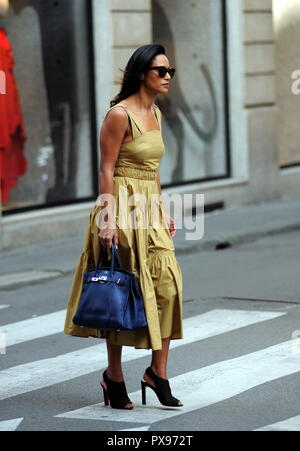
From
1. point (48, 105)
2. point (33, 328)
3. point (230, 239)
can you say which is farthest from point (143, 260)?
point (48, 105)

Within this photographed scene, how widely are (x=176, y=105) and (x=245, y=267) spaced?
493 cm

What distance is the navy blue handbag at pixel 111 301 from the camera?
6223 millimetres

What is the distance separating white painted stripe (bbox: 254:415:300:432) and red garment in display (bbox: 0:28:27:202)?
26.5ft

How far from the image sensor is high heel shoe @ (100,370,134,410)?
256 inches

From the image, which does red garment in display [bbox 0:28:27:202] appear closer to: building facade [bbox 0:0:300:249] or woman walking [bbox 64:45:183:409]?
building facade [bbox 0:0:300:249]

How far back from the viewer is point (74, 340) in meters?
8.58

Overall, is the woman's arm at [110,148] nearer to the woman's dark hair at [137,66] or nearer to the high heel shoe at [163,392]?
the woman's dark hair at [137,66]

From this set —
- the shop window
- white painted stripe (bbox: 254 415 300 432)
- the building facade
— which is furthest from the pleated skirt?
the shop window

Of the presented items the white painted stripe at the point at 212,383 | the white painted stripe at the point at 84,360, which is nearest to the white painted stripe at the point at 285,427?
the white painted stripe at the point at 212,383

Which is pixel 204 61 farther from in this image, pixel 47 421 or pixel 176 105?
pixel 47 421

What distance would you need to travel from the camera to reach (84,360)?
7.86 m

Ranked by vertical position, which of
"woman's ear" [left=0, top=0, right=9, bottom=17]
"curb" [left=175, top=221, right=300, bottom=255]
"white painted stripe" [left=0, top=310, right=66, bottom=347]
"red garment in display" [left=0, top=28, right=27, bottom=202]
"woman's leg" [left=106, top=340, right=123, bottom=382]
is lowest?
"white painted stripe" [left=0, top=310, right=66, bottom=347]

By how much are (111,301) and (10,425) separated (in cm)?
81

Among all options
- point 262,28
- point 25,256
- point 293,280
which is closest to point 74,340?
point 293,280
